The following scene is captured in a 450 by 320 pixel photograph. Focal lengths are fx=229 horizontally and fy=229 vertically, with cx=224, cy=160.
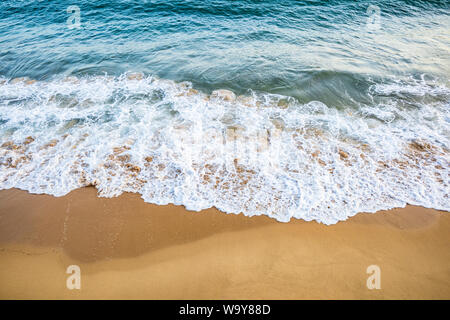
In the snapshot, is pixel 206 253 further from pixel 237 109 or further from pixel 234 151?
pixel 237 109

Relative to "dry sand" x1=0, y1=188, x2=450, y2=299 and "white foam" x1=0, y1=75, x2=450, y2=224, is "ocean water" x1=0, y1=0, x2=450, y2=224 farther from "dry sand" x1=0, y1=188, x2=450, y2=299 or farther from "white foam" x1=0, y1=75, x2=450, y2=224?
"dry sand" x1=0, y1=188, x2=450, y2=299

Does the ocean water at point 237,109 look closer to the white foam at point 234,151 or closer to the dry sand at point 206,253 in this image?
the white foam at point 234,151

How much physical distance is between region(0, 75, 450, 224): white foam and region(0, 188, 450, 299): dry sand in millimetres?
285

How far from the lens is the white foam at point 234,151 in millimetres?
4137

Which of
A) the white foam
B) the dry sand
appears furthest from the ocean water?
the dry sand

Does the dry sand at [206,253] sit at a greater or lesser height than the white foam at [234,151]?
lesser

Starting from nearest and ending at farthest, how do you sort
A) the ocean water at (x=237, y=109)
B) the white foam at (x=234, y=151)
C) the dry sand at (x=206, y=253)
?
the dry sand at (x=206, y=253), the white foam at (x=234, y=151), the ocean water at (x=237, y=109)

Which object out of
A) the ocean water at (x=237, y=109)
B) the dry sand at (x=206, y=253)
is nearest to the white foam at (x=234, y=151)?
the ocean water at (x=237, y=109)

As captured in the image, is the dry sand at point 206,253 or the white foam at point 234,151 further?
the white foam at point 234,151

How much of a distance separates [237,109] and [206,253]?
13.6ft

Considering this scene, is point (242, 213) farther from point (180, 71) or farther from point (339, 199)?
point (180, 71)

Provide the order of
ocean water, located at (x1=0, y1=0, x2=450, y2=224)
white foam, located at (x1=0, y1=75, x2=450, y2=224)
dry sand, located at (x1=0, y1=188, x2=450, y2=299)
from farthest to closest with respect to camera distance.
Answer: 1. ocean water, located at (x1=0, y1=0, x2=450, y2=224)
2. white foam, located at (x1=0, y1=75, x2=450, y2=224)
3. dry sand, located at (x1=0, y1=188, x2=450, y2=299)

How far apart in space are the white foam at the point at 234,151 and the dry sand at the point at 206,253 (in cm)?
29

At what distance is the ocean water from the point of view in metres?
4.31
